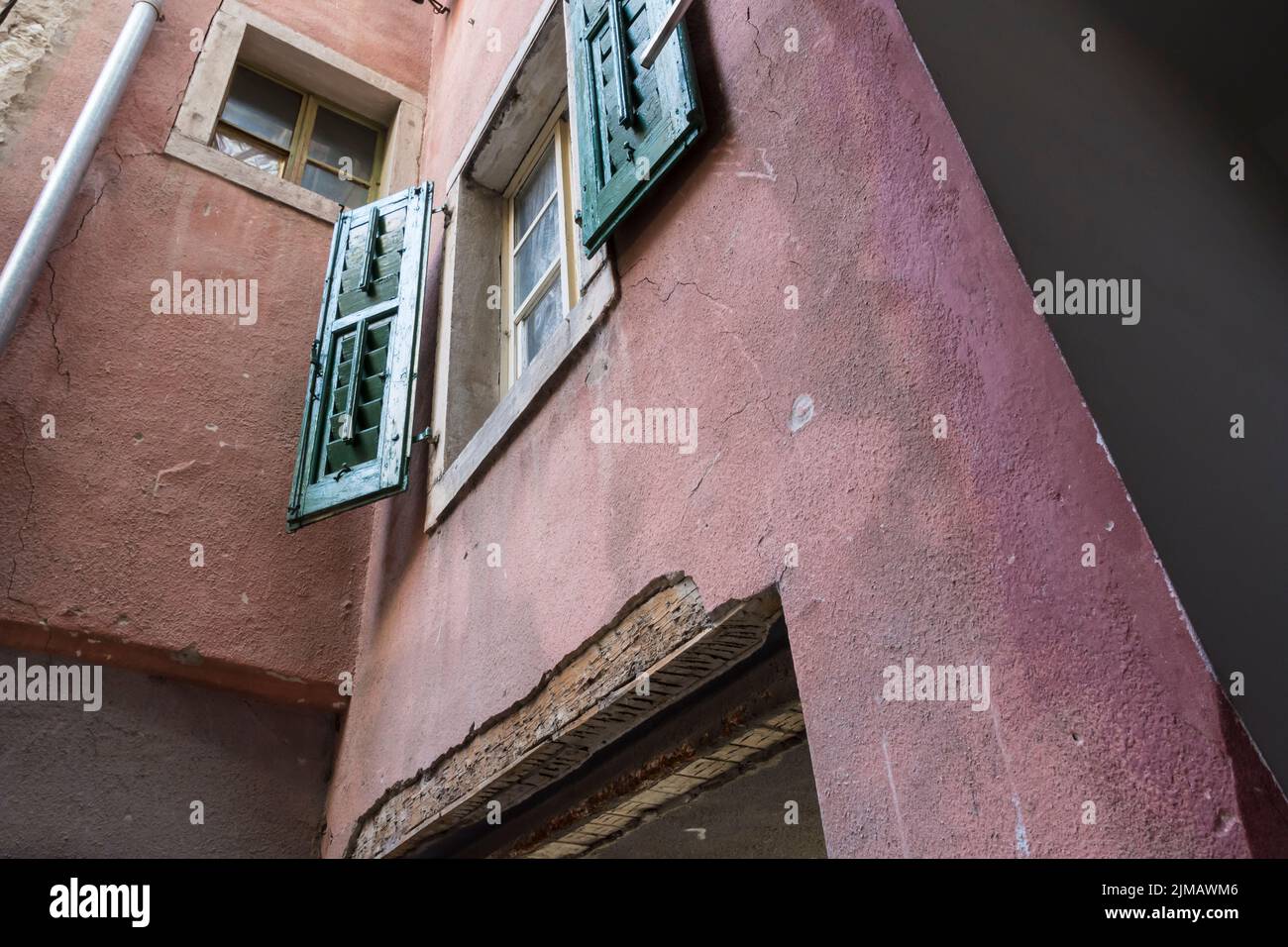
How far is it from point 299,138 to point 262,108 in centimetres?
27

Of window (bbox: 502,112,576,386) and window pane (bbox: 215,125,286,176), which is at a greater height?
window pane (bbox: 215,125,286,176)

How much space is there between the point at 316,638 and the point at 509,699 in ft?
5.17

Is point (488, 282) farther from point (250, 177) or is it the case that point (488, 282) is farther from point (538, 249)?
point (250, 177)

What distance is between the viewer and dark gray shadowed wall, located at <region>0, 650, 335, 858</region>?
333 centimetres

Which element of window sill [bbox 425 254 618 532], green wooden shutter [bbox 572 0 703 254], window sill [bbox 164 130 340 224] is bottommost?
window sill [bbox 425 254 618 532]

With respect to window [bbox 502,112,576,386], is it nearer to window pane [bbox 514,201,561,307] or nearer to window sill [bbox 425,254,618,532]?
window pane [bbox 514,201,561,307]

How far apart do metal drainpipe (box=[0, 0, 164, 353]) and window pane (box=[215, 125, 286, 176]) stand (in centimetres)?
57

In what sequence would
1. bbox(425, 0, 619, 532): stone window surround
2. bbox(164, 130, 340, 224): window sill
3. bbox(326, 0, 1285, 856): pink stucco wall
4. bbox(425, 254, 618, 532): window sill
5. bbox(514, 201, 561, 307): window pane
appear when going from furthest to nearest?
bbox(164, 130, 340, 224): window sill < bbox(514, 201, 561, 307): window pane < bbox(425, 0, 619, 532): stone window surround < bbox(425, 254, 618, 532): window sill < bbox(326, 0, 1285, 856): pink stucco wall

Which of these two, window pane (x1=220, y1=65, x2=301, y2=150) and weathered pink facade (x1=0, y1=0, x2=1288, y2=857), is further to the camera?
window pane (x1=220, y1=65, x2=301, y2=150)

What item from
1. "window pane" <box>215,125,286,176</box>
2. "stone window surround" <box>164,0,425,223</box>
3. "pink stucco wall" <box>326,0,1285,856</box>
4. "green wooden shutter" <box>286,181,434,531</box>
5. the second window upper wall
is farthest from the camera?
"window pane" <box>215,125,286,176</box>

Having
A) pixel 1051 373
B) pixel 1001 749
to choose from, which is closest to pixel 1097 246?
pixel 1051 373

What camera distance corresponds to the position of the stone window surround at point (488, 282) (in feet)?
10.5

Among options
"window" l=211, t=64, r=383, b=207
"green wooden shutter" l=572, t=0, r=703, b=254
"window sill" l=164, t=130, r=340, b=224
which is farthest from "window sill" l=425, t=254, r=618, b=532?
"window" l=211, t=64, r=383, b=207

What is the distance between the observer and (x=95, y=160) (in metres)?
4.45
